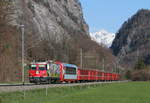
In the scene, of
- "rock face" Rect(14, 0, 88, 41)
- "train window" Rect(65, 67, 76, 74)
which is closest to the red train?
"train window" Rect(65, 67, 76, 74)

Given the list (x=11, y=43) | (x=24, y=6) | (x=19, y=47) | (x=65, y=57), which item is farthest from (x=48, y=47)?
(x=11, y=43)

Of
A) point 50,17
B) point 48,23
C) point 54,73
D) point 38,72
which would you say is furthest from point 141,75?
point 38,72

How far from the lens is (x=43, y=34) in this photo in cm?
12706

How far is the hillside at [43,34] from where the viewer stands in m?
69.2

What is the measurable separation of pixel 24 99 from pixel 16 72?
38884 mm

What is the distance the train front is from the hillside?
37.5ft

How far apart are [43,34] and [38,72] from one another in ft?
233

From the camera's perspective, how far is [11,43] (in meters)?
73.8

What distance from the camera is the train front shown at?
56.4 m

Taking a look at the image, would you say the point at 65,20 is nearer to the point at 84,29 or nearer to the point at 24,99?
the point at 84,29

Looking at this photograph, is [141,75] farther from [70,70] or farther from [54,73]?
[54,73]

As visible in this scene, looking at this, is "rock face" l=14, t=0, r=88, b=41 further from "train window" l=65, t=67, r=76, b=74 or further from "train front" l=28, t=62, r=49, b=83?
"train front" l=28, t=62, r=49, b=83

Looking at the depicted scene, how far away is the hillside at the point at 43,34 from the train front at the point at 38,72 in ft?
37.5

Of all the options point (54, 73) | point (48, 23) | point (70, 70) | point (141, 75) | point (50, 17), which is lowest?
point (54, 73)
